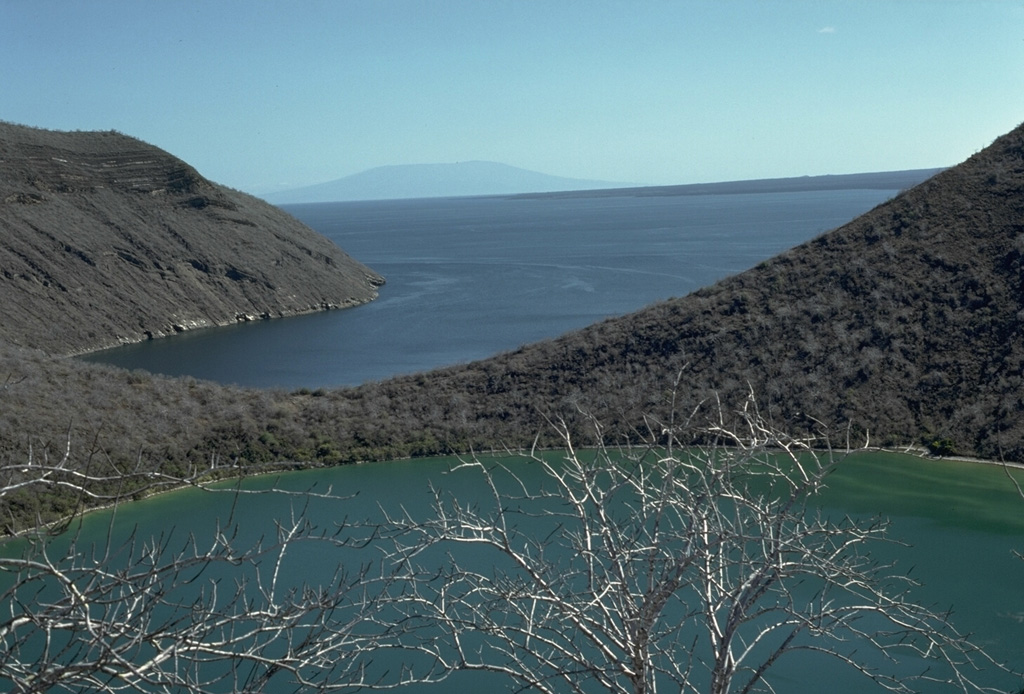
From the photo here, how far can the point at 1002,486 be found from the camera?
56.8ft

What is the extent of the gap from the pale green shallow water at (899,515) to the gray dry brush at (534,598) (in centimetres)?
43

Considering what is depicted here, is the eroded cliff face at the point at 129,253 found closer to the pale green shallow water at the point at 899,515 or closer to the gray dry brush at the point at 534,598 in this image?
the pale green shallow water at the point at 899,515

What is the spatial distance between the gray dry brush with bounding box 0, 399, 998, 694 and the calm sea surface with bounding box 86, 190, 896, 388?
17977 mm

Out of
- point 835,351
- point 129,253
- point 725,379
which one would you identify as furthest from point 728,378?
point 129,253

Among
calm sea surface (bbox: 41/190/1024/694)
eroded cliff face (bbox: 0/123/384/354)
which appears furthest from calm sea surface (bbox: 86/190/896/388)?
eroded cliff face (bbox: 0/123/384/354)

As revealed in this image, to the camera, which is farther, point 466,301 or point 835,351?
point 466,301

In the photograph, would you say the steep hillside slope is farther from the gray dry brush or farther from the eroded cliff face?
the eroded cliff face

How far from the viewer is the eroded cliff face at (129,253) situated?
42.7 m

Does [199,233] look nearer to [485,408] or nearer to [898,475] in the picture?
[485,408]

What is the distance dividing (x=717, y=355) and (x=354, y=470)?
928 centimetres

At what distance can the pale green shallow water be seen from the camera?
11414 millimetres

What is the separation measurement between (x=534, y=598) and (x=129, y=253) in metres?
47.4

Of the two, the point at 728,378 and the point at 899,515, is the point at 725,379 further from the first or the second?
the point at 899,515

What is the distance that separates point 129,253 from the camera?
48438 mm
